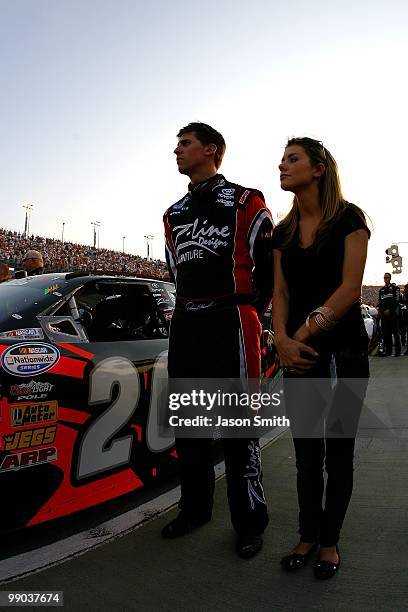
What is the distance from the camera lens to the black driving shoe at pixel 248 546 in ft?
6.96

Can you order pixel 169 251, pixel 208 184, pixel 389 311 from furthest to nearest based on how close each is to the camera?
pixel 389 311, pixel 169 251, pixel 208 184

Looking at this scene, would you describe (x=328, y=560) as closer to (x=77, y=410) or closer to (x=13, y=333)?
(x=77, y=410)

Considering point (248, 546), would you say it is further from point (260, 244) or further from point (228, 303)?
point (260, 244)

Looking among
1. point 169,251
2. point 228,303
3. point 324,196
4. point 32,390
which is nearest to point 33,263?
point 169,251

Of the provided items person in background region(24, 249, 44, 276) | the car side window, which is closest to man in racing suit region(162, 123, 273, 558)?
the car side window

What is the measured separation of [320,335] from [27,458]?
128 centimetres

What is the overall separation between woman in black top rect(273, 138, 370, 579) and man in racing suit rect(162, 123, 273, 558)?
8.5 inches

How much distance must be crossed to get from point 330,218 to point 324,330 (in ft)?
1.46

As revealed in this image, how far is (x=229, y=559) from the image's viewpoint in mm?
2115

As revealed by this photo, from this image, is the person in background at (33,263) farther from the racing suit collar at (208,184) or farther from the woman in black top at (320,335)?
the woman in black top at (320,335)

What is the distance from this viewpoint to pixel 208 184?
2.43m

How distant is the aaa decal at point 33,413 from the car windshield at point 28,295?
493 millimetres

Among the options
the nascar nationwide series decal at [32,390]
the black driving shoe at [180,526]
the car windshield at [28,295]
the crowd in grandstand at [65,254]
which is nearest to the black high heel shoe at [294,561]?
the black driving shoe at [180,526]

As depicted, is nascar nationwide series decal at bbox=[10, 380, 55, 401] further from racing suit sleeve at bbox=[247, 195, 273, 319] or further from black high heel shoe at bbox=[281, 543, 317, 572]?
black high heel shoe at bbox=[281, 543, 317, 572]
